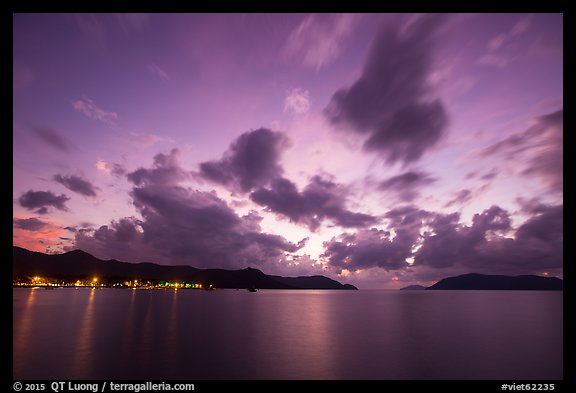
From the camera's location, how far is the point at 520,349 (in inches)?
1791

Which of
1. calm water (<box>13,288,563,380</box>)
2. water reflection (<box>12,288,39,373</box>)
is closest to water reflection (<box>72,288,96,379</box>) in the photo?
calm water (<box>13,288,563,380</box>)

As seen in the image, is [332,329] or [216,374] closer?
[216,374]

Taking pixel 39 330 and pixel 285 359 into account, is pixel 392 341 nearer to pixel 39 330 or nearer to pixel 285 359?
pixel 285 359

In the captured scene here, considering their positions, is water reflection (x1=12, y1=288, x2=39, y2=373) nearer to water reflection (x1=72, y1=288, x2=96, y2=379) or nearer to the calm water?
the calm water

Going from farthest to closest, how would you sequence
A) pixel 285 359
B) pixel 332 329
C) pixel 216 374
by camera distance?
pixel 332 329 → pixel 285 359 → pixel 216 374

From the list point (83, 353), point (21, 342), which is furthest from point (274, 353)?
point (21, 342)

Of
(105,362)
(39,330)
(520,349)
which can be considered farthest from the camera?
(39,330)

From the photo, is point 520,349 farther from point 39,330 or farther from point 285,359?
point 39,330

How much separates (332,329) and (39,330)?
169 ft
